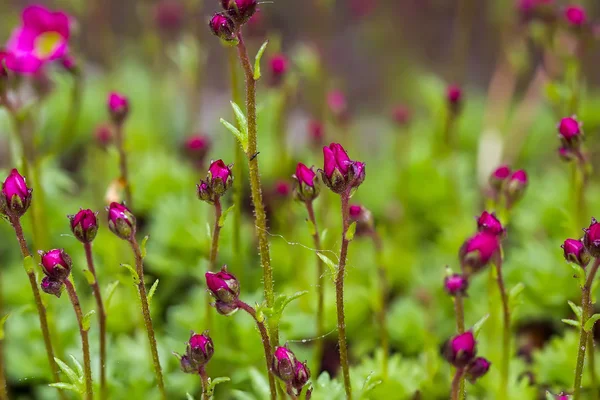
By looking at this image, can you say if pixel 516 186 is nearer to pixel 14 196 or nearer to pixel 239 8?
pixel 239 8

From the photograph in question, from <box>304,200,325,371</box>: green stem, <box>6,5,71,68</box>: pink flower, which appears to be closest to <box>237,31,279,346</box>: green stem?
<box>304,200,325,371</box>: green stem

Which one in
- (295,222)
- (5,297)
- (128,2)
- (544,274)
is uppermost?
(128,2)

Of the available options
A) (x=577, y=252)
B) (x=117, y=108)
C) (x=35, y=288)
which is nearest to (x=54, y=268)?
(x=35, y=288)

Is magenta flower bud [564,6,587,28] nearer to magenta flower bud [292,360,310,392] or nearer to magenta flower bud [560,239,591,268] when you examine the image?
magenta flower bud [560,239,591,268]

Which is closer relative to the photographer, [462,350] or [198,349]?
[462,350]

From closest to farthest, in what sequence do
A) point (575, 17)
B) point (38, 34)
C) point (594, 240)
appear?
point (594, 240) < point (575, 17) < point (38, 34)

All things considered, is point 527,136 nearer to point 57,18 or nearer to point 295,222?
point 295,222

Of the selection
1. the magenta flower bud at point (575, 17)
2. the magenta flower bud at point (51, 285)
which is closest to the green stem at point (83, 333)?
the magenta flower bud at point (51, 285)

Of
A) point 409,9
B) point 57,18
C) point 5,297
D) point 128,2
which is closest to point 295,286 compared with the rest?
point 5,297
